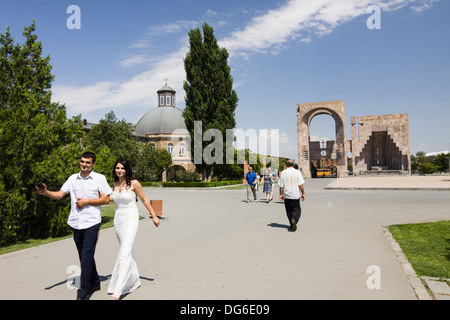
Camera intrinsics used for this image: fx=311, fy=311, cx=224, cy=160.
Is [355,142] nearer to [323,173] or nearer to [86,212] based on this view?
[323,173]

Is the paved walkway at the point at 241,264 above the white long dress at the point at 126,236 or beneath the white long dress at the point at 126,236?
beneath

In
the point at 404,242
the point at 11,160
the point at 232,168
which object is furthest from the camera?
the point at 232,168

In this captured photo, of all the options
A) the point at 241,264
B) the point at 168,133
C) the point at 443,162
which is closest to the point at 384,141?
the point at 443,162

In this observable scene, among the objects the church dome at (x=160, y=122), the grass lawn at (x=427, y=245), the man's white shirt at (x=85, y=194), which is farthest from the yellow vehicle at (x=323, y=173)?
the man's white shirt at (x=85, y=194)

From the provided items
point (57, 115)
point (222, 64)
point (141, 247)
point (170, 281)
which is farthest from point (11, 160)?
point (222, 64)

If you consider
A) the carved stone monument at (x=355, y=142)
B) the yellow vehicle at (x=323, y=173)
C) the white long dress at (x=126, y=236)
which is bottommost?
the yellow vehicle at (x=323, y=173)

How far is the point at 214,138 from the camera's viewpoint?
34.6 m

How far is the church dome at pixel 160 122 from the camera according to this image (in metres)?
61.9

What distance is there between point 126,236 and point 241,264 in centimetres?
206

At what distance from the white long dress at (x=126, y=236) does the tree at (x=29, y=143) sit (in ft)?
14.9

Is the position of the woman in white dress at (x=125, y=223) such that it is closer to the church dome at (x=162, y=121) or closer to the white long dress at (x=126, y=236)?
the white long dress at (x=126, y=236)

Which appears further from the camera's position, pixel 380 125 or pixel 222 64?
pixel 380 125
